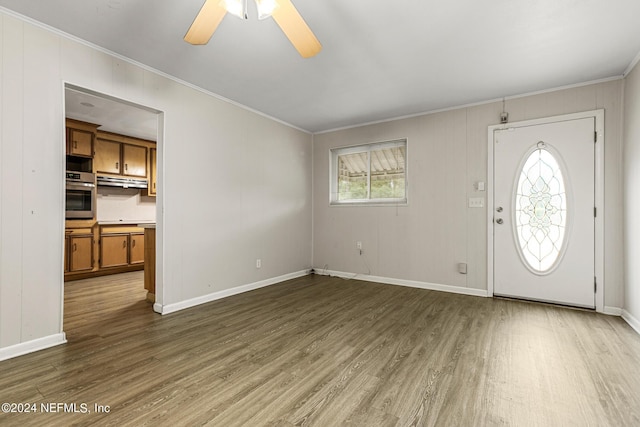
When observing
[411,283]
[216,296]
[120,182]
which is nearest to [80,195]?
[120,182]

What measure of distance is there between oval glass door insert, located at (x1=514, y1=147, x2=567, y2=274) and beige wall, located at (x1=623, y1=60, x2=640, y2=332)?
53 cm

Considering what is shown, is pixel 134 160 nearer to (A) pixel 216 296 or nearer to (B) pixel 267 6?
(A) pixel 216 296

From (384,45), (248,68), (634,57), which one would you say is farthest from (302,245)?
(634,57)

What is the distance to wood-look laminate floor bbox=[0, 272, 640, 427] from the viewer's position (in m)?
1.61

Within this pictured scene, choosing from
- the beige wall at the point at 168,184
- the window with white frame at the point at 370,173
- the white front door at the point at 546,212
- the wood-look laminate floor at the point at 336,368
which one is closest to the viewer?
the wood-look laminate floor at the point at 336,368

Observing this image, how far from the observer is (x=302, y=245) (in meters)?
5.28

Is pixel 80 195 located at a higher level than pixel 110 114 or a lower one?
lower

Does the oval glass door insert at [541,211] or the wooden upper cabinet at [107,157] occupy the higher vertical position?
the wooden upper cabinet at [107,157]

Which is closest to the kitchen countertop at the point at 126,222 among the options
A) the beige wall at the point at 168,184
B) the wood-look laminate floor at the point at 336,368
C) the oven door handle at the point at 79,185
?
the oven door handle at the point at 79,185

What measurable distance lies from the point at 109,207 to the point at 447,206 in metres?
6.03

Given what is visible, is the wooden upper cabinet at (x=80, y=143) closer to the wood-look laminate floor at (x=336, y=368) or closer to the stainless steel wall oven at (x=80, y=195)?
the stainless steel wall oven at (x=80, y=195)

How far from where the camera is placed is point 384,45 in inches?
103

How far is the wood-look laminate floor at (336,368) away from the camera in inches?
63.5

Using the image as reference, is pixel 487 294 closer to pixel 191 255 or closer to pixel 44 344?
pixel 191 255
